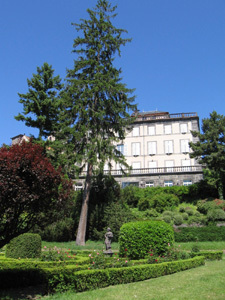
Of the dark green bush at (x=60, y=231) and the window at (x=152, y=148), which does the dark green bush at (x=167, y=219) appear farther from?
the window at (x=152, y=148)

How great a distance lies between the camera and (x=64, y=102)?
2202 cm

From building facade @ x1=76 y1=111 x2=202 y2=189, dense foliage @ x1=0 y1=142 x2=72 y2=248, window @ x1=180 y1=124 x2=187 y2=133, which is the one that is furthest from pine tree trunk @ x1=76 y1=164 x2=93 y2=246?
window @ x1=180 y1=124 x2=187 y2=133

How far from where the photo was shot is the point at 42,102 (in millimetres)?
21844

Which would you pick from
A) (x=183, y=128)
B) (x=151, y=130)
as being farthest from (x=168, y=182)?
(x=151, y=130)

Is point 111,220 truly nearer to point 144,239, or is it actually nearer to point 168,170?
point 144,239

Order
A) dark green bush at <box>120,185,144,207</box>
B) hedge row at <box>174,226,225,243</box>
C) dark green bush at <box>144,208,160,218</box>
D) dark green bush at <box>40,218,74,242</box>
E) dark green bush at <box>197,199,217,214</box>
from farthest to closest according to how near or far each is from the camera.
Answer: dark green bush at <box>120,185,144,207</box>, dark green bush at <box>144,208,160,218</box>, dark green bush at <box>197,199,217,214</box>, dark green bush at <box>40,218,74,242</box>, hedge row at <box>174,226,225,243</box>

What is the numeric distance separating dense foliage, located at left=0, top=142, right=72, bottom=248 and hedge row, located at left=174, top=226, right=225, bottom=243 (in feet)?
46.2

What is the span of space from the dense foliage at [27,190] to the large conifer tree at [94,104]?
1270 centimetres

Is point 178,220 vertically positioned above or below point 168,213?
below

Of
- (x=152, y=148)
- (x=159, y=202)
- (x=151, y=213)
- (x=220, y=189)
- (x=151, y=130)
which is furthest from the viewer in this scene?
(x=151, y=130)

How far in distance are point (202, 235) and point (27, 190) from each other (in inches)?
628

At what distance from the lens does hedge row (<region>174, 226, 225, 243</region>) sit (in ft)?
61.1

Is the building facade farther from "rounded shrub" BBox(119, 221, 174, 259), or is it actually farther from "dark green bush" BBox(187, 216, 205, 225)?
"rounded shrub" BBox(119, 221, 174, 259)

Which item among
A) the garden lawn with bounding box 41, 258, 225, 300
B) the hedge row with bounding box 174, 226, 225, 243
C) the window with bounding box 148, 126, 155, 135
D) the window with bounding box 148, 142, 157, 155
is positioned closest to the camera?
the garden lawn with bounding box 41, 258, 225, 300
